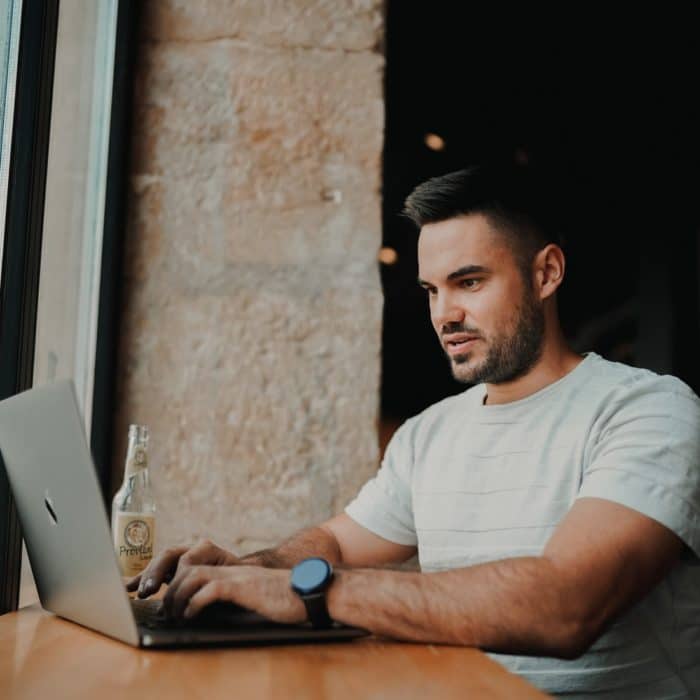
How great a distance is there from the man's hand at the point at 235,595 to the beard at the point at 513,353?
736 millimetres

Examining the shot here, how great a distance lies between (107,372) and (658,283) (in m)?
1.96

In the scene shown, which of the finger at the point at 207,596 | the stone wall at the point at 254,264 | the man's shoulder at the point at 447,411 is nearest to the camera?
the finger at the point at 207,596

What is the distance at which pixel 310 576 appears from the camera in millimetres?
1029

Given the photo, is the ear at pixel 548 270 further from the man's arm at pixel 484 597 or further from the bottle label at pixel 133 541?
the bottle label at pixel 133 541

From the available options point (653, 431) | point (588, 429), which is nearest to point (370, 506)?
point (588, 429)

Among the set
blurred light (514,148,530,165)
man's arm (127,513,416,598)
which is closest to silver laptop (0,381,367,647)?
man's arm (127,513,416,598)

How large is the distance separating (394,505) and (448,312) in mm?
417

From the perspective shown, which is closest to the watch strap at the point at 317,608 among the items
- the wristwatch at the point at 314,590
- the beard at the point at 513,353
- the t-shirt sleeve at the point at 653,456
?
the wristwatch at the point at 314,590

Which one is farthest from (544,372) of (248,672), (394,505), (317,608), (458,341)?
(248,672)

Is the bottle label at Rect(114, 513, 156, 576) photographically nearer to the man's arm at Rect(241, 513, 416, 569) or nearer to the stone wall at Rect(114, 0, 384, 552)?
the man's arm at Rect(241, 513, 416, 569)

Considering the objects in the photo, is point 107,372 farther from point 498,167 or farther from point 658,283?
point 658,283

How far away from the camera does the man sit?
1.02 meters

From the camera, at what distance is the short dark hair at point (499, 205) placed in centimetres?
169

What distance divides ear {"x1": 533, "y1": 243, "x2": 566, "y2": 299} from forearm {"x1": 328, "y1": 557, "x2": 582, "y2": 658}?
2.52 feet
